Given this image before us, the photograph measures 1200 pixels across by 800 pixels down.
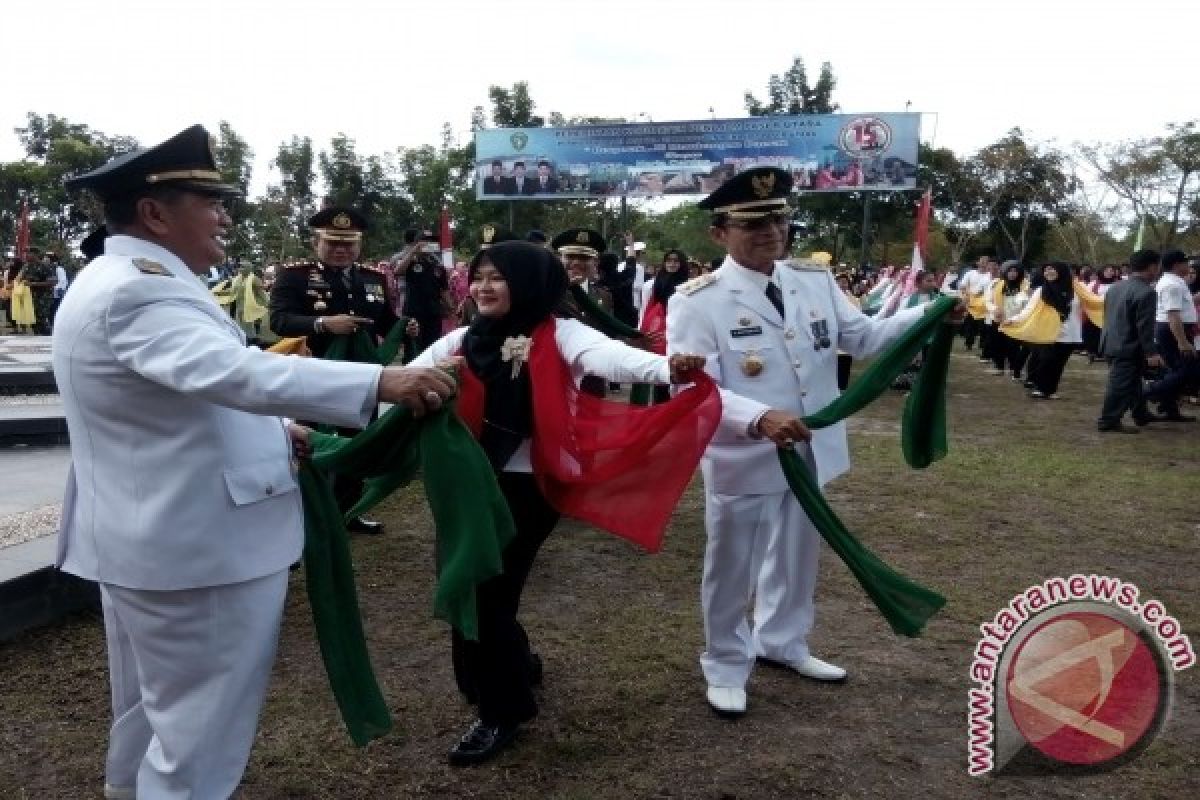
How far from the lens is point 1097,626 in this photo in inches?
117

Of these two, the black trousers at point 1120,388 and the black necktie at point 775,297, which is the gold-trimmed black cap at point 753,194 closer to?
the black necktie at point 775,297

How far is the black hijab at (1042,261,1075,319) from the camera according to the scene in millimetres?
12070

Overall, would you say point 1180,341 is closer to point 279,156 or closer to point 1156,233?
point 1156,233

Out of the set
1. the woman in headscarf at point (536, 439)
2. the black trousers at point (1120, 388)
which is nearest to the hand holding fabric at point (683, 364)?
the woman in headscarf at point (536, 439)

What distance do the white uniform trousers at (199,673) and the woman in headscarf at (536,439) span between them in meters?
0.96

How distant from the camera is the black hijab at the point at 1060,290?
12.1 metres

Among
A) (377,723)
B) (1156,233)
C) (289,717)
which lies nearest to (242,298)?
(289,717)

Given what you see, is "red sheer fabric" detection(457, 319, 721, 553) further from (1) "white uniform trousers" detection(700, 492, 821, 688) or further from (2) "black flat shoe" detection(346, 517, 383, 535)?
(2) "black flat shoe" detection(346, 517, 383, 535)

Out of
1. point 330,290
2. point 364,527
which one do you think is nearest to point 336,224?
point 330,290

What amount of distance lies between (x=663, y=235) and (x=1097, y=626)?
55344 millimetres

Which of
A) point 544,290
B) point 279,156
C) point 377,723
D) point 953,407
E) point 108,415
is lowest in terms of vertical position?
point 953,407

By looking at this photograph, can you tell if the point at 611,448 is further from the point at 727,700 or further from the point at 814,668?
the point at 814,668

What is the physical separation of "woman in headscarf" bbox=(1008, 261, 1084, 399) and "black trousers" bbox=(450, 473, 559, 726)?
1075 cm

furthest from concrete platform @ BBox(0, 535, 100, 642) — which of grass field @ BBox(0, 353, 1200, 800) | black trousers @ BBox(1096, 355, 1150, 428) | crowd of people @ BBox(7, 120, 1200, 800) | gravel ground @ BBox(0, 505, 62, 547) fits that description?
black trousers @ BBox(1096, 355, 1150, 428)
